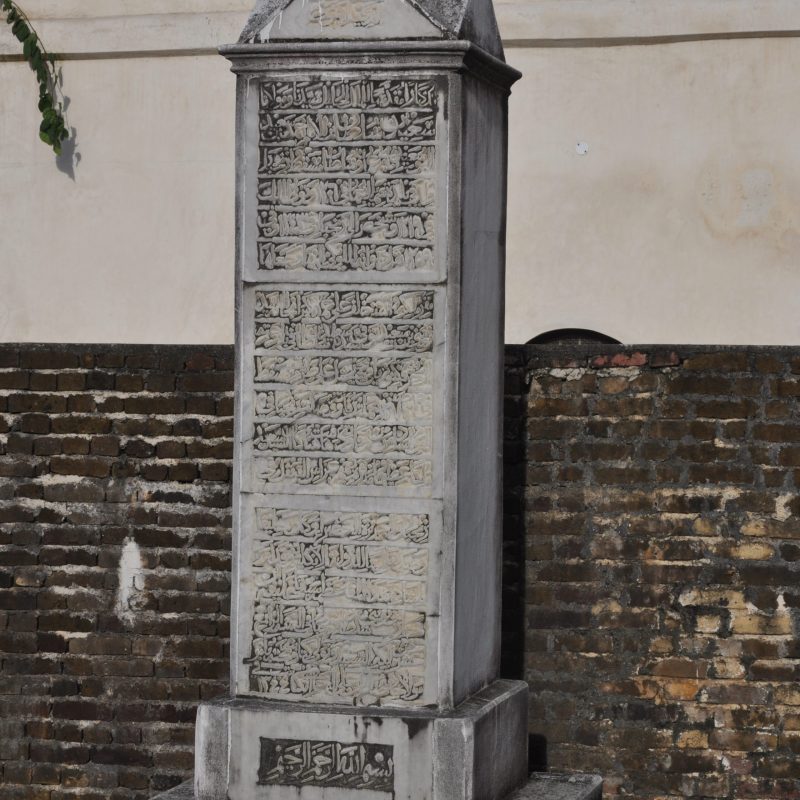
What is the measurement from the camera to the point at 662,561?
643 cm

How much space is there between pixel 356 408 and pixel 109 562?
215cm

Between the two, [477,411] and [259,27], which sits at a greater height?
[259,27]

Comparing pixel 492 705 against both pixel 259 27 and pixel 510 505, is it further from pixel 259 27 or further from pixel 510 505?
pixel 259 27

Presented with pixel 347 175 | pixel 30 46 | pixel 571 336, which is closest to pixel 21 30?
pixel 30 46

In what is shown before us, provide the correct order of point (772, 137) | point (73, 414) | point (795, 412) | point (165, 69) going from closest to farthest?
point (795, 412) < point (73, 414) < point (772, 137) < point (165, 69)

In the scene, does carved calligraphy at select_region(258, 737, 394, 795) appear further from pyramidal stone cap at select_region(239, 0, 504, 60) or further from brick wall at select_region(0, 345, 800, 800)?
pyramidal stone cap at select_region(239, 0, 504, 60)

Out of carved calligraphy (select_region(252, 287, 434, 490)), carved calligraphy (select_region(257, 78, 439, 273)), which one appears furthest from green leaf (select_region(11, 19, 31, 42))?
carved calligraphy (select_region(252, 287, 434, 490))

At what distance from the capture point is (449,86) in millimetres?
4926

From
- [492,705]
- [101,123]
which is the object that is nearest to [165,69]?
[101,123]

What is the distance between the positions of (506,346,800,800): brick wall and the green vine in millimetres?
4957

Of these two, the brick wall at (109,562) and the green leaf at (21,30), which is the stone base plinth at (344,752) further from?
the green leaf at (21,30)

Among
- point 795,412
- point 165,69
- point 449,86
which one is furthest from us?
point 165,69

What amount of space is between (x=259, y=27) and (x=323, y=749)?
2.13 meters

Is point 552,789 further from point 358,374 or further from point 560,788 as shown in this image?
point 358,374
